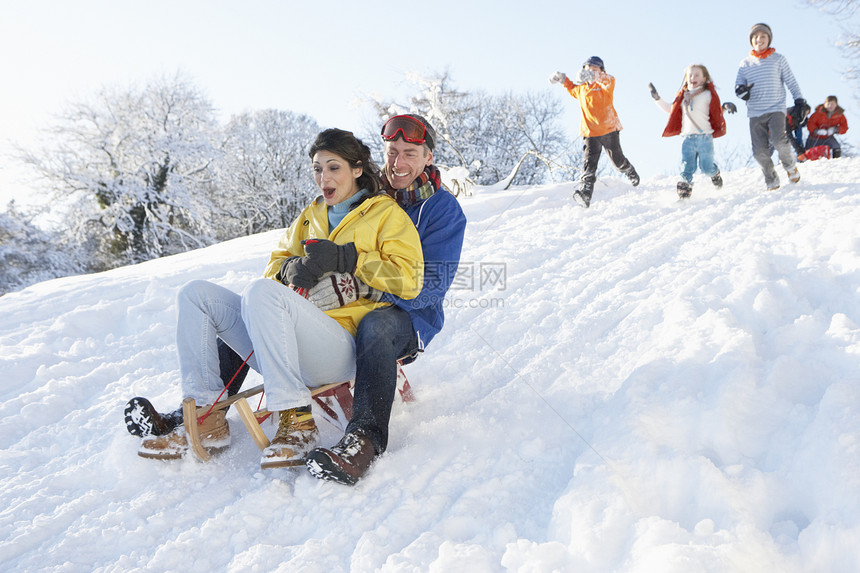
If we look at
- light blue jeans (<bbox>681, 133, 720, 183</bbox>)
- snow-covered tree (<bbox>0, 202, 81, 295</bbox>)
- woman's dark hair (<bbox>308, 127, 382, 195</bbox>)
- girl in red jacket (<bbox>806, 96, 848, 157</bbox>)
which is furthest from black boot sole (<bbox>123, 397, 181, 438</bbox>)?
snow-covered tree (<bbox>0, 202, 81, 295</bbox>)

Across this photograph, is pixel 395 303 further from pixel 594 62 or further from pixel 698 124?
pixel 594 62

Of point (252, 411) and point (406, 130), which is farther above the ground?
point (406, 130)

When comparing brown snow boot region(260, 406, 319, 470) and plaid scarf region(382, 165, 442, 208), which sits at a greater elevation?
plaid scarf region(382, 165, 442, 208)

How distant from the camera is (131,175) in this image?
18.4 metres

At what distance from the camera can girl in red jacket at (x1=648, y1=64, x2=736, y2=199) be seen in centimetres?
534

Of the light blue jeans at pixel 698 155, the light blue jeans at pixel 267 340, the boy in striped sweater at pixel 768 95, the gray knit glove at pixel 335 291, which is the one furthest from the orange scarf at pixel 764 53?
the light blue jeans at pixel 267 340

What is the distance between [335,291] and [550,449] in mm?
947

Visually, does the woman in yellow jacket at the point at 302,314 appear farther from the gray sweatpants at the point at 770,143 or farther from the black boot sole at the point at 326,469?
the gray sweatpants at the point at 770,143

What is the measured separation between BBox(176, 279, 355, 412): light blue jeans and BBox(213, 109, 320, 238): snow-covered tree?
2161cm

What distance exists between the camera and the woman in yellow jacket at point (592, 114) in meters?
5.66

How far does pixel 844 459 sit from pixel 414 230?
147cm

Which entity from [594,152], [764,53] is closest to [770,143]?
[764,53]

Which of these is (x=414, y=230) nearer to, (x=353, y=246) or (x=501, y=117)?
(x=353, y=246)

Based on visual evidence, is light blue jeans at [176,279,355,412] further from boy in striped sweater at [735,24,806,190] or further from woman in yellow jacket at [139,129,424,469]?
boy in striped sweater at [735,24,806,190]
